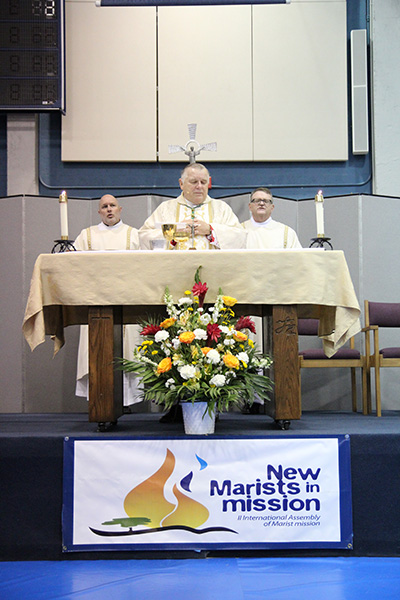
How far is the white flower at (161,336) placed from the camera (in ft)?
10.6

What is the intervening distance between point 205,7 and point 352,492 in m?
5.55

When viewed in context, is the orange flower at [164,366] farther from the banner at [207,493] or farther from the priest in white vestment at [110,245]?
the priest in white vestment at [110,245]

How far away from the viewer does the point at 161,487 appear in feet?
10.1

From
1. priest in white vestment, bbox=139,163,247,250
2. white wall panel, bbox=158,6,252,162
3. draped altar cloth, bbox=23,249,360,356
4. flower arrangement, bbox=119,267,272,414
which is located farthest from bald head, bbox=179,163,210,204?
white wall panel, bbox=158,6,252,162

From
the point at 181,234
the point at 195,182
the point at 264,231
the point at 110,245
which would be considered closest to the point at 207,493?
the point at 181,234

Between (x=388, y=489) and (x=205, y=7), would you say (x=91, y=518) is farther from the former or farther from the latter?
(x=205, y=7)

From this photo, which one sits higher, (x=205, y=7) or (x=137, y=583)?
(x=205, y=7)

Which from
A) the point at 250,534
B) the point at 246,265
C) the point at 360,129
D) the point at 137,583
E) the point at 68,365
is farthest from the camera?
the point at 360,129

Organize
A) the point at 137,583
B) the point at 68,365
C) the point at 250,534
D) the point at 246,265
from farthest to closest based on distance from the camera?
the point at 68,365
the point at 246,265
the point at 250,534
the point at 137,583

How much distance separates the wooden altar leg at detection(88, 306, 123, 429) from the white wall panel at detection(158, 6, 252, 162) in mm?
3721

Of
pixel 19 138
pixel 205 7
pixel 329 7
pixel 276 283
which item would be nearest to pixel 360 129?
pixel 329 7

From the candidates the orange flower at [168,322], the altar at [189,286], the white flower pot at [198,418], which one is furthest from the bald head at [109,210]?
the white flower pot at [198,418]

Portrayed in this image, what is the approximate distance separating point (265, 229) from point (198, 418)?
275cm

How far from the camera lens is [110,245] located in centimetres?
582
